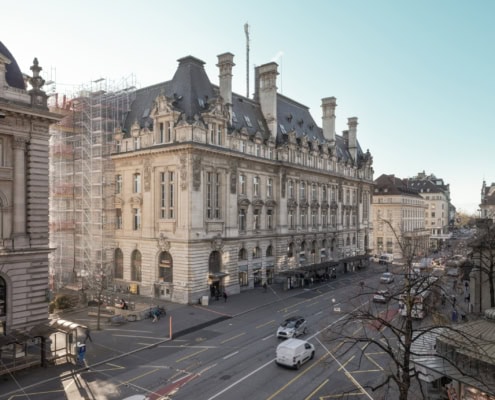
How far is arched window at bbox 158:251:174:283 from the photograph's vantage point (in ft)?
159

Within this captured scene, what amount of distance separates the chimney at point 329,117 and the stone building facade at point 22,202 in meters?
60.5

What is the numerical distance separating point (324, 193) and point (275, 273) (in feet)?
70.8

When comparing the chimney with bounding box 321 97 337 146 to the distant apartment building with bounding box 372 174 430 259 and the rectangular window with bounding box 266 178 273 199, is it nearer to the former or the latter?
the rectangular window with bounding box 266 178 273 199

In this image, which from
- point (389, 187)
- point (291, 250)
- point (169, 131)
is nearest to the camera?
point (169, 131)

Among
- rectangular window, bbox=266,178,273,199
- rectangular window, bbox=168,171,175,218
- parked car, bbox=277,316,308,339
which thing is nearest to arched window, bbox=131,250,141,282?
rectangular window, bbox=168,171,175,218

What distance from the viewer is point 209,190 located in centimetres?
4994

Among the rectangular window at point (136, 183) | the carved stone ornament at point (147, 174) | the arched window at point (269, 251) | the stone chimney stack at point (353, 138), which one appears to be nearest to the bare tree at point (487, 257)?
the arched window at point (269, 251)

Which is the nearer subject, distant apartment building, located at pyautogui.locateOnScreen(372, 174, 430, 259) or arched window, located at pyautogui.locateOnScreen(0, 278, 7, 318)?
arched window, located at pyautogui.locateOnScreen(0, 278, 7, 318)

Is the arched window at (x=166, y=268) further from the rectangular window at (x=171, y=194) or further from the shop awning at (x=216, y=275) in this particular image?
the rectangular window at (x=171, y=194)

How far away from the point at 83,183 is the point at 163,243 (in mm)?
14883

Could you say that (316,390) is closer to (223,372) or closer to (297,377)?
(297,377)

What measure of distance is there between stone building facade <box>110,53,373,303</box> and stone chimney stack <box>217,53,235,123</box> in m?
0.14

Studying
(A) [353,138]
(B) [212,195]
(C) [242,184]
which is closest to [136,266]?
(B) [212,195]

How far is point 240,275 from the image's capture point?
55.2m
